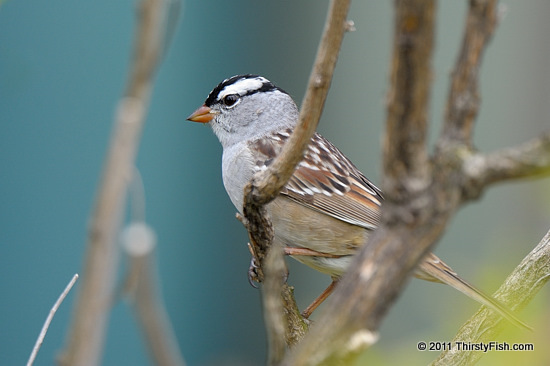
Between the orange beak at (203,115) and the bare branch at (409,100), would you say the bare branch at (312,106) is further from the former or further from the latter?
the orange beak at (203,115)

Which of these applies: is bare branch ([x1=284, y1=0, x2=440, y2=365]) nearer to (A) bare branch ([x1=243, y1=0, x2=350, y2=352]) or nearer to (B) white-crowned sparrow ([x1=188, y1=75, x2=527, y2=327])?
(A) bare branch ([x1=243, y1=0, x2=350, y2=352])

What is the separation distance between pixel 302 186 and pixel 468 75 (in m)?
2.28

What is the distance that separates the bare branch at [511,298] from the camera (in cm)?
223

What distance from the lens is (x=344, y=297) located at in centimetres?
110

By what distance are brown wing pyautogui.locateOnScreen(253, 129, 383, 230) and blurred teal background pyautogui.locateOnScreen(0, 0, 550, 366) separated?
1590 millimetres

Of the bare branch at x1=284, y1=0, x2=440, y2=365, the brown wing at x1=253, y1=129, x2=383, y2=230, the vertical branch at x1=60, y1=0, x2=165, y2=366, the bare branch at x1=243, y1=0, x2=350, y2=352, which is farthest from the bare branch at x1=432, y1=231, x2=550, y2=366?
the vertical branch at x1=60, y1=0, x2=165, y2=366

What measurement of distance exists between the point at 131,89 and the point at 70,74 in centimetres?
460

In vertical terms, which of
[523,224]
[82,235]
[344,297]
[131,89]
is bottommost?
[82,235]

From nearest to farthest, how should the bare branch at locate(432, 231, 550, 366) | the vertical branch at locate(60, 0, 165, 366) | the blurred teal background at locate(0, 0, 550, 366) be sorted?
1. the vertical branch at locate(60, 0, 165, 366)
2. the bare branch at locate(432, 231, 550, 366)
3. the blurred teal background at locate(0, 0, 550, 366)

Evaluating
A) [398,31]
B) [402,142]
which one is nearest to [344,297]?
[402,142]

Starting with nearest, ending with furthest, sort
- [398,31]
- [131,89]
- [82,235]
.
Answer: [131,89], [398,31], [82,235]

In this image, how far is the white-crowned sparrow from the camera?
3240mm

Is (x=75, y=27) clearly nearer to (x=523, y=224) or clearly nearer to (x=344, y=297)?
(x=523, y=224)

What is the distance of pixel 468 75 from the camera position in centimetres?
109
